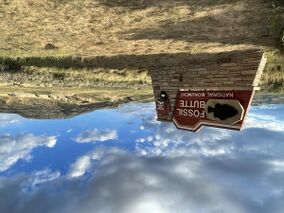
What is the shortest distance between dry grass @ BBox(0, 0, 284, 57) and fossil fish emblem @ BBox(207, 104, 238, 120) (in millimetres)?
3147

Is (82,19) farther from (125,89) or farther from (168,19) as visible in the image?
(125,89)

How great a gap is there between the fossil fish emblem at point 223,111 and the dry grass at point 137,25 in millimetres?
3147

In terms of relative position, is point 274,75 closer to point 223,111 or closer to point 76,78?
point 76,78

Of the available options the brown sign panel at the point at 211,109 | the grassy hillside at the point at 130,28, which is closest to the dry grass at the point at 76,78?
the grassy hillside at the point at 130,28

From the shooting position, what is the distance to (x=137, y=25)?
49.1 feet

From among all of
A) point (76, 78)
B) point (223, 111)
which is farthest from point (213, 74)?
point (76, 78)

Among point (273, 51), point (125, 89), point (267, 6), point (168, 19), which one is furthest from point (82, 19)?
point (125, 89)

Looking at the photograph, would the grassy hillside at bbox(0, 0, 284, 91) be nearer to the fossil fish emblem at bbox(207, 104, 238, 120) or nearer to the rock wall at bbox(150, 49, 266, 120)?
the rock wall at bbox(150, 49, 266, 120)

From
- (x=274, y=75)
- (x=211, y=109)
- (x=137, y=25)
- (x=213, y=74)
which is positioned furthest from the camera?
(x=274, y=75)

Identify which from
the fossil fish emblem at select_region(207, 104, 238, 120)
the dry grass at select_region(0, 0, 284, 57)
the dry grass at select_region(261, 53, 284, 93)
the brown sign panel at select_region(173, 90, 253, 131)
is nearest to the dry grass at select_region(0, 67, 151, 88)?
the dry grass at select_region(0, 0, 284, 57)

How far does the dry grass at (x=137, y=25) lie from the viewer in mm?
13680

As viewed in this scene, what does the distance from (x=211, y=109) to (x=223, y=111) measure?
1.99 ft

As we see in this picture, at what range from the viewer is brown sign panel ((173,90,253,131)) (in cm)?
1209

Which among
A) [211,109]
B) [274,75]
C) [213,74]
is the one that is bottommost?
[274,75]
